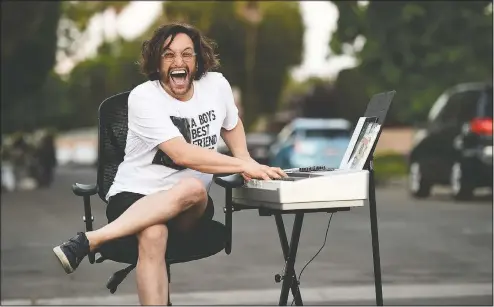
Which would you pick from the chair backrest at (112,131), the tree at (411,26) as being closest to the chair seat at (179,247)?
the chair backrest at (112,131)

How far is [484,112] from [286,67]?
209ft

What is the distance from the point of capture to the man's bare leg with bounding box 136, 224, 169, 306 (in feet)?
16.0

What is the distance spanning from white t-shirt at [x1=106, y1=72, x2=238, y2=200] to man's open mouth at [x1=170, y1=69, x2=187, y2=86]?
0.27ft

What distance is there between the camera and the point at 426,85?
128ft

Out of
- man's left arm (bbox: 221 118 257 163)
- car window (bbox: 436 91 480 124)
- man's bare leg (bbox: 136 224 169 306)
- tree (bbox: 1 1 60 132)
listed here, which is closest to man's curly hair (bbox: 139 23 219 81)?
man's left arm (bbox: 221 118 257 163)

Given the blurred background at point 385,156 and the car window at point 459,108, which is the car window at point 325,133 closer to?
the blurred background at point 385,156

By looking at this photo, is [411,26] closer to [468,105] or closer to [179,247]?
[468,105]

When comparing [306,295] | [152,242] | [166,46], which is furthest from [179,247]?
[306,295]

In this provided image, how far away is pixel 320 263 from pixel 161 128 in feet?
18.6

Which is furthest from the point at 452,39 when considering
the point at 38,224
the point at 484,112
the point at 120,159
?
the point at 120,159

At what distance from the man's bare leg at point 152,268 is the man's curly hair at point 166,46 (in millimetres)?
795

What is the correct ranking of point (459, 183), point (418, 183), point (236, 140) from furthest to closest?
point (418, 183) < point (459, 183) < point (236, 140)

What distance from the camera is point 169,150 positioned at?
5.17m

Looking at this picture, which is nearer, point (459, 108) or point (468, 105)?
point (468, 105)
